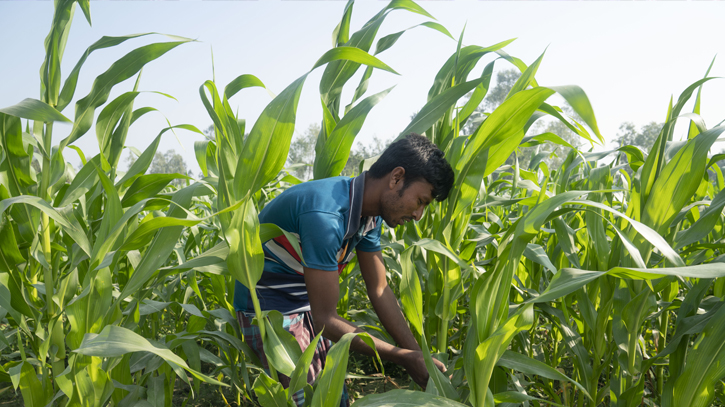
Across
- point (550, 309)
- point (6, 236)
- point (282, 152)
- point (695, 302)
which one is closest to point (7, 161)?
point (6, 236)

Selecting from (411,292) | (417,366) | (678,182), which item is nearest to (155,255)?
(411,292)

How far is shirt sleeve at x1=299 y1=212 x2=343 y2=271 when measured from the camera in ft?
4.10

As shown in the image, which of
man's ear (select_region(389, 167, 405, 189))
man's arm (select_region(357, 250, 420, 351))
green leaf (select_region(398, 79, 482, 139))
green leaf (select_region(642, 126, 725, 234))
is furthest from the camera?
man's arm (select_region(357, 250, 420, 351))

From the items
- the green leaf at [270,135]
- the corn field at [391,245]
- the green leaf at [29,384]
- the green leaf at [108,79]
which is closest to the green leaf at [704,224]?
the corn field at [391,245]

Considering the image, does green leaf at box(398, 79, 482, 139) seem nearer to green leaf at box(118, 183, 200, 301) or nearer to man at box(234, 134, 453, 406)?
man at box(234, 134, 453, 406)

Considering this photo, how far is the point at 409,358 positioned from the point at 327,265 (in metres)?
0.35

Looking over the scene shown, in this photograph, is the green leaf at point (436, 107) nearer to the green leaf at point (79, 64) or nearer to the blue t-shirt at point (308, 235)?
the blue t-shirt at point (308, 235)

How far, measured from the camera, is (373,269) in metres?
1.64

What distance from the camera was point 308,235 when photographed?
1.26 meters

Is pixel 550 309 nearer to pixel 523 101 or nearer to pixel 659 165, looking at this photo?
pixel 659 165

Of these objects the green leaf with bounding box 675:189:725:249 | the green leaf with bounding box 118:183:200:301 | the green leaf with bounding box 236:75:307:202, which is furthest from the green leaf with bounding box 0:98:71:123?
the green leaf with bounding box 675:189:725:249

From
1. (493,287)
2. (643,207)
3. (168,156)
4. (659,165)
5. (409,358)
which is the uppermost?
(659,165)

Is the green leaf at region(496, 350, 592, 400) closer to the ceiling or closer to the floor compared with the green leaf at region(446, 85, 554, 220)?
closer to the floor

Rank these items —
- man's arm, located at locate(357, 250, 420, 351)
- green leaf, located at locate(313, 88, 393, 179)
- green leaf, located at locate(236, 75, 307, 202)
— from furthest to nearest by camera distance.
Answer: man's arm, located at locate(357, 250, 420, 351), green leaf, located at locate(313, 88, 393, 179), green leaf, located at locate(236, 75, 307, 202)
